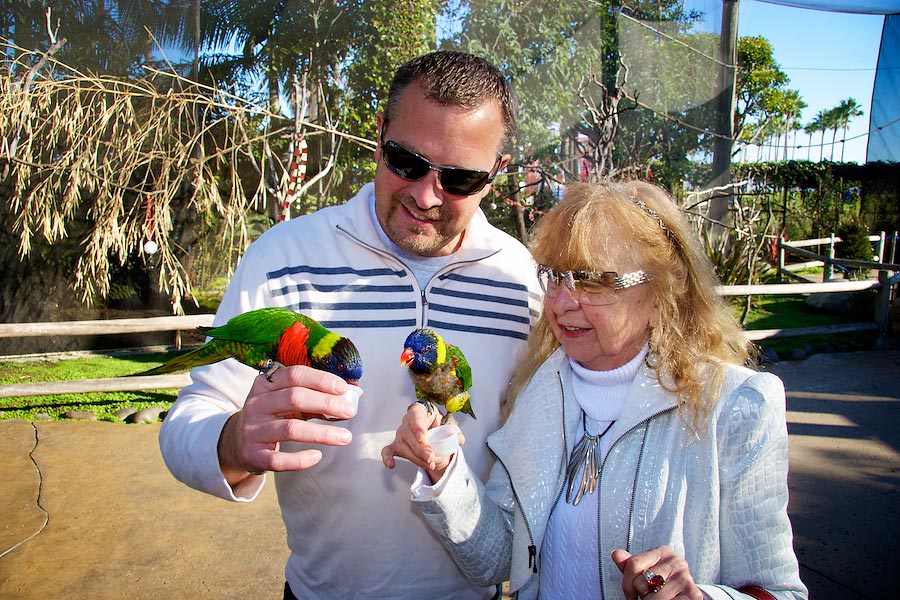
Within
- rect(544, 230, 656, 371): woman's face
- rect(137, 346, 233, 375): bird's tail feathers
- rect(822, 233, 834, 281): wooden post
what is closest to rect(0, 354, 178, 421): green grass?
rect(137, 346, 233, 375): bird's tail feathers

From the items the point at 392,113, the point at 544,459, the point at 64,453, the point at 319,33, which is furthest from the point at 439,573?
the point at 319,33

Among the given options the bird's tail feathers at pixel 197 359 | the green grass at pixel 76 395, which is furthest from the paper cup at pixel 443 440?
the green grass at pixel 76 395

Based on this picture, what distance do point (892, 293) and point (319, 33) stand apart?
8.36m

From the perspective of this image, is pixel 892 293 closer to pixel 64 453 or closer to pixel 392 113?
pixel 392 113

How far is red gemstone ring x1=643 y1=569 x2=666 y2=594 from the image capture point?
1069 mm

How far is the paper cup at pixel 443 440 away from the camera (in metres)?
1.23

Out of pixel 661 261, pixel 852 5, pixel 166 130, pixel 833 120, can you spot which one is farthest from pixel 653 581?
pixel 833 120

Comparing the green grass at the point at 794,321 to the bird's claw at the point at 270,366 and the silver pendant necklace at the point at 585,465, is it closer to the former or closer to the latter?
the silver pendant necklace at the point at 585,465

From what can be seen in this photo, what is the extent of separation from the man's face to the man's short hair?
2 centimetres

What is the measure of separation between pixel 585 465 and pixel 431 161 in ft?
2.60

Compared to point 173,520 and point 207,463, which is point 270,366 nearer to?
point 207,463

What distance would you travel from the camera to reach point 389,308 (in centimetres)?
149

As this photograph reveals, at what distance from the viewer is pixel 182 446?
1262mm

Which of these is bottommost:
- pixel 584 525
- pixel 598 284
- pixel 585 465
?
pixel 584 525
